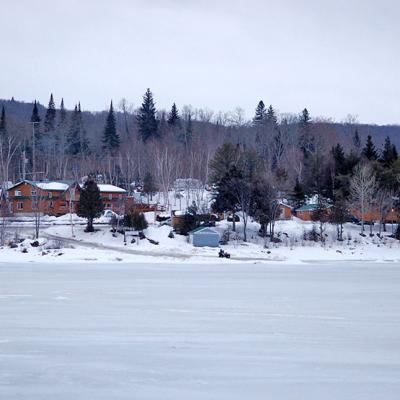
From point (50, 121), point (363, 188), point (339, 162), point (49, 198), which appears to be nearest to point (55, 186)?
point (49, 198)

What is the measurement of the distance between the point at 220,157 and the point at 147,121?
46.0 metres

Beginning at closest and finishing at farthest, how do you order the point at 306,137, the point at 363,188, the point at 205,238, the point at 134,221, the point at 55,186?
1. the point at 205,238
2. the point at 134,221
3. the point at 363,188
4. the point at 55,186
5. the point at 306,137

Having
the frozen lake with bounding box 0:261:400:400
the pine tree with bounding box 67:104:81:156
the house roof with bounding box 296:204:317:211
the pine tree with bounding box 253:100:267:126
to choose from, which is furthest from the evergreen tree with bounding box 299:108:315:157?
the frozen lake with bounding box 0:261:400:400

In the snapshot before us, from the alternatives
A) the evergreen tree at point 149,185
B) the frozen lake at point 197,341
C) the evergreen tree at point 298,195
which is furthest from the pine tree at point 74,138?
the frozen lake at point 197,341

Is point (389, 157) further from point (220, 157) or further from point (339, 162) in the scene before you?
point (220, 157)

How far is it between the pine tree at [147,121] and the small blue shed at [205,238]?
189 feet

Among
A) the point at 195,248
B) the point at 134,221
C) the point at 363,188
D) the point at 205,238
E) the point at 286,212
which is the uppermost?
the point at 363,188

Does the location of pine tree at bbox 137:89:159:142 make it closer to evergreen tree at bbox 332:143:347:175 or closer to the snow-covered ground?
evergreen tree at bbox 332:143:347:175

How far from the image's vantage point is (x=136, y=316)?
1371cm

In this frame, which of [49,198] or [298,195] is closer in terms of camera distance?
[298,195]

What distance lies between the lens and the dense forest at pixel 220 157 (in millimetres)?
48188

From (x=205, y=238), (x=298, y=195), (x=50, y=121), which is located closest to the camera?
(x=205, y=238)

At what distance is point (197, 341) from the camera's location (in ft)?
36.1

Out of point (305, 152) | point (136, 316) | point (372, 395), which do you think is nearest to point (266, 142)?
point (305, 152)
